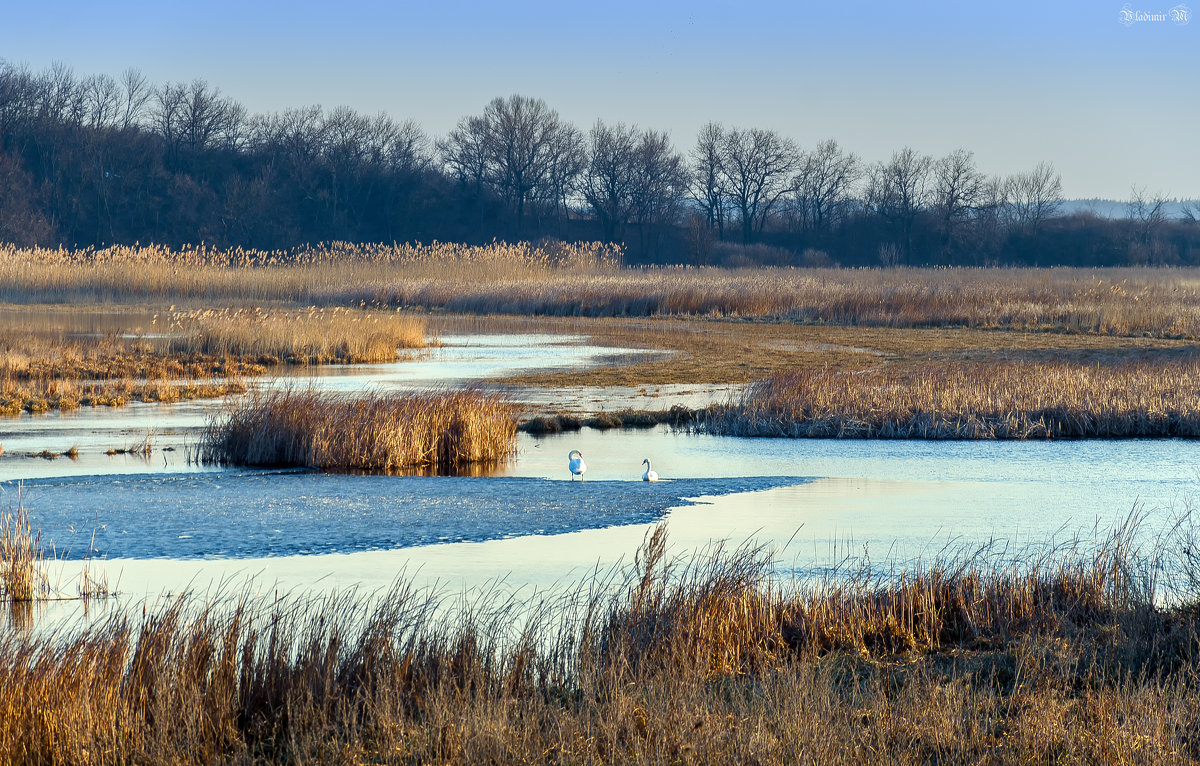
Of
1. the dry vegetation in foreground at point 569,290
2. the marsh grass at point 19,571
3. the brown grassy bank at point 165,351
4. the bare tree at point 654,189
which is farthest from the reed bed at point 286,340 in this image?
the bare tree at point 654,189

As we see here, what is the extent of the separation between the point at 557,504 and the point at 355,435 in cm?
344

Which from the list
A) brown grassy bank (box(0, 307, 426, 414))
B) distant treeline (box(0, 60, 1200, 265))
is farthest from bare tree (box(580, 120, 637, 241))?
brown grassy bank (box(0, 307, 426, 414))

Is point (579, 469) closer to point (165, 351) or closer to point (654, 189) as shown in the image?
point (165, 351)

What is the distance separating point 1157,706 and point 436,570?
4.97m

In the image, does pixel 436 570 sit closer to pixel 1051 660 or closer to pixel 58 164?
pixel 1051 660

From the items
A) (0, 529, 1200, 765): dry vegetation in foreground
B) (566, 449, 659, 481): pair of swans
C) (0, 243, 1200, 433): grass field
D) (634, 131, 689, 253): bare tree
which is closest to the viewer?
(0, 529, 1200, 765): dry vegetation in foreground

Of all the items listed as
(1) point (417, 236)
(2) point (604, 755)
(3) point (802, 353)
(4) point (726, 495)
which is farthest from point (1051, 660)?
(1) point (417, 236)

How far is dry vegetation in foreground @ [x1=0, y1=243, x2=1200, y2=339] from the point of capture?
36.5 metres

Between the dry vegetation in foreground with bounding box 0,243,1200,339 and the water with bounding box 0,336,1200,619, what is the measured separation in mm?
21703

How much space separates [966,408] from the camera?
1656cm

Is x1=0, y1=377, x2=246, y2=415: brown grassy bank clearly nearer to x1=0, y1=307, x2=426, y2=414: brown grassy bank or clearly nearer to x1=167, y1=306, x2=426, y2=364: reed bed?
x1=0, y1=307, x2=426, y2=414: brown grassy bank

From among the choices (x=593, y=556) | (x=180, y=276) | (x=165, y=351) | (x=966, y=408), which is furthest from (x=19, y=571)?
(x=180, y=276)

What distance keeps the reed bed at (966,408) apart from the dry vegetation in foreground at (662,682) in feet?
29.4

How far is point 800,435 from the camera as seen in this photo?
53.6 feet
